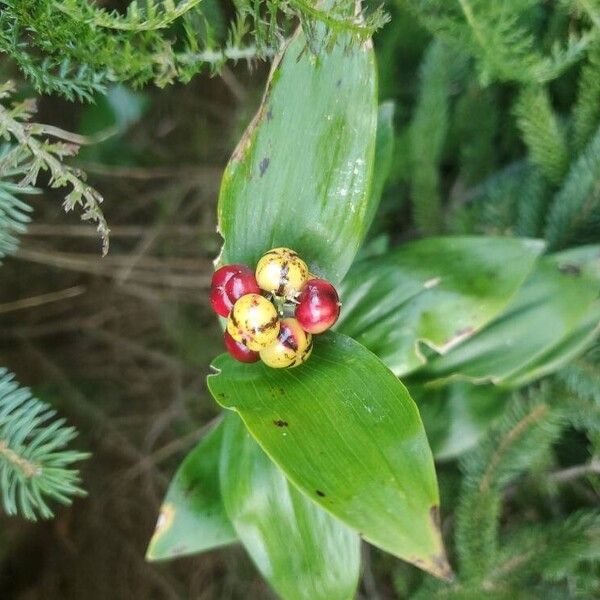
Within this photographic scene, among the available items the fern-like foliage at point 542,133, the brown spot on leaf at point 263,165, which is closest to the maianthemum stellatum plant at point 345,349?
the brown spot on leaf at point 263,165

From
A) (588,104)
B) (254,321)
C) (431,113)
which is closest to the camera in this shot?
(254,321)

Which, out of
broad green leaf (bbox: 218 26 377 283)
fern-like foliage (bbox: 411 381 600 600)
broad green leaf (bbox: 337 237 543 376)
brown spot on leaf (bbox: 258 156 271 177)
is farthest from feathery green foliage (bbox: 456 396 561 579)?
brown spot on leaf (bbox: 258 156 271 177)

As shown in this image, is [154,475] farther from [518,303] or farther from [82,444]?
[518,303]

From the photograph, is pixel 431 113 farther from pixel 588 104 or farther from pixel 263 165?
pixel 263 165

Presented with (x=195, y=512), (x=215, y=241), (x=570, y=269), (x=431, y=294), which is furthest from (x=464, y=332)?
(x=215, y=241)

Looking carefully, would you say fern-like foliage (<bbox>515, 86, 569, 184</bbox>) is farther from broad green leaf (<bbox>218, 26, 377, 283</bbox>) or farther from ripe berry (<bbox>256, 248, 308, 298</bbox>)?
ripe berry (<bbox>256, 248, 308, 298</bbox>)

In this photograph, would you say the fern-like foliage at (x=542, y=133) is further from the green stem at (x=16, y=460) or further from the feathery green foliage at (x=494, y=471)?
the green stem at (x=16, y=460)
